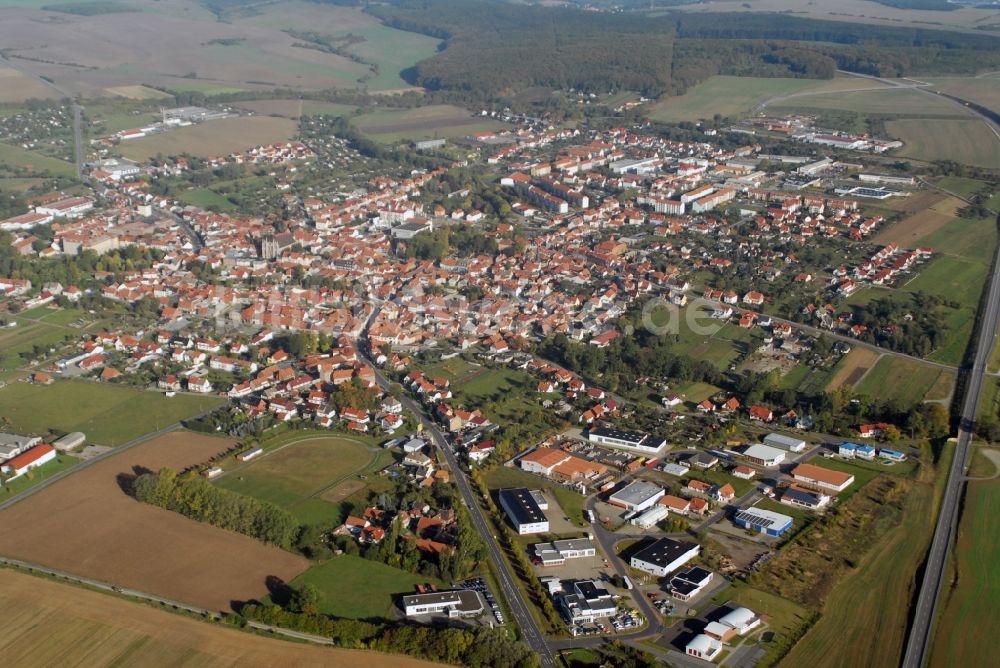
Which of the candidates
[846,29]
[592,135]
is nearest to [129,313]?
[592,135]

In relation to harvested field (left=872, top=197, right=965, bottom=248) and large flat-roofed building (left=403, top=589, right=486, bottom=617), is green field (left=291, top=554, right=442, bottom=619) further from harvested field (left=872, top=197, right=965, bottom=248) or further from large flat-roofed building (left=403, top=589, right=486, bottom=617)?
harvested field (left=872, top=197, right=965, bottom=248)

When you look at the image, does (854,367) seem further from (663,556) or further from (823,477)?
(663,556)

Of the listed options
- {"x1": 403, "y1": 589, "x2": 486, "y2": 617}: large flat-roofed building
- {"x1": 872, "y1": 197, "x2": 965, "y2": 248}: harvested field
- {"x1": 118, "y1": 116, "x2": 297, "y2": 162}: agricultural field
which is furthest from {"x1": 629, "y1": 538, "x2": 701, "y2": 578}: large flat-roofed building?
{"x1": 118, "y1": 116, "x2": 297, "y2": 162}: agricultural field

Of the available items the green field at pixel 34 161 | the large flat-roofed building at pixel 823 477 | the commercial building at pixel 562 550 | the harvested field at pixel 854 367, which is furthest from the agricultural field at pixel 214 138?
the large flat-roofed building at pixel 823 477

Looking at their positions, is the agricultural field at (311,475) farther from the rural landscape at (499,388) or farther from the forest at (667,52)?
the forest at (667,52)

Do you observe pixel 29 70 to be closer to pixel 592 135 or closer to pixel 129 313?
pixel 592 135
